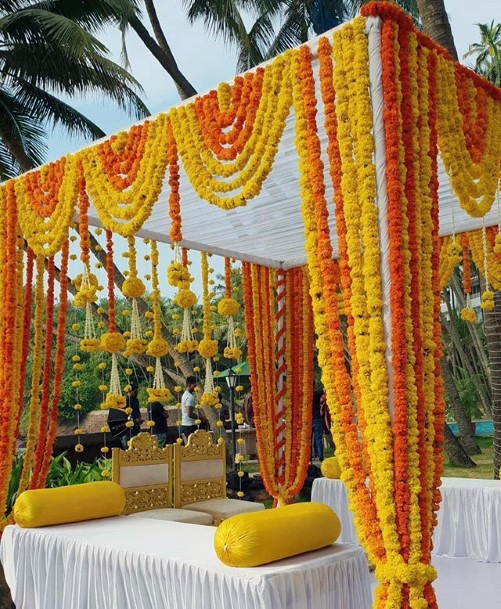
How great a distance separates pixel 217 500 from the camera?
20.0ft

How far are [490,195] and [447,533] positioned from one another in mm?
2912

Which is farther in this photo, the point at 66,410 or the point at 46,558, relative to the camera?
the point at 66,410

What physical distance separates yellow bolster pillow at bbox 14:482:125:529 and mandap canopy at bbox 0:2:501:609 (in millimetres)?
619

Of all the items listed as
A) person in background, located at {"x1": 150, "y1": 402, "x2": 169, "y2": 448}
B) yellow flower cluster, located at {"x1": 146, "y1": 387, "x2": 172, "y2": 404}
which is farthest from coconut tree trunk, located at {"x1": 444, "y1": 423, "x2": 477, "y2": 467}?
yellow flower cluster, located at {"x1": 146, "y1": 387, "x2": 172, "y2": 404}

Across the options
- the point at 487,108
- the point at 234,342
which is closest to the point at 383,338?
the point at 487,108

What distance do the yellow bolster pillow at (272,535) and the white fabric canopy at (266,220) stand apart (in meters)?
2.11

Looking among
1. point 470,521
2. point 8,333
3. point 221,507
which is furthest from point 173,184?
point 470,521

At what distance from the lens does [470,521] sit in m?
5.38

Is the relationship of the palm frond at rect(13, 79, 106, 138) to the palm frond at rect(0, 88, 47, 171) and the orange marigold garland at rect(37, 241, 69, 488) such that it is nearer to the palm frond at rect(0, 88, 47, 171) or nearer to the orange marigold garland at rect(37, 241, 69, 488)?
the palm frond at rect(0, 88, 47, 171)

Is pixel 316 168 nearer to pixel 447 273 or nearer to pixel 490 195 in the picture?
pixel 490 195

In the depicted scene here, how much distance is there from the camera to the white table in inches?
206

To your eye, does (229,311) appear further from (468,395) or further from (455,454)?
(468,395)

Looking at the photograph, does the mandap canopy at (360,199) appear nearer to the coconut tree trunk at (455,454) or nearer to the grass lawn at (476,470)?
the grass lawn at (476,470)

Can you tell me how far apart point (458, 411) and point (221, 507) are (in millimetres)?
7545
